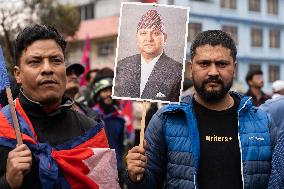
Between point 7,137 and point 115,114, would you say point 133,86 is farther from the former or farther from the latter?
point 115,114

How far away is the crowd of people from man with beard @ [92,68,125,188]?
328cm

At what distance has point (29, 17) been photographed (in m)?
15.3

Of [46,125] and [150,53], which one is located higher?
[150,53]

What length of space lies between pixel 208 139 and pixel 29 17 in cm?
1255

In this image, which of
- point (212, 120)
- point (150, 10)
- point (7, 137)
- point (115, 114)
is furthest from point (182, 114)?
point (115, 114)

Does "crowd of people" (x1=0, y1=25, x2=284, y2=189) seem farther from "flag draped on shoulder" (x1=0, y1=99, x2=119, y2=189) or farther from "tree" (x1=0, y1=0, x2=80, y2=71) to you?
"tree" (x1=0, y1=0, x2=80, y2=71)

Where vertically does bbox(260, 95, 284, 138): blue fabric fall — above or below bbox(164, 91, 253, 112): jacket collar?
below

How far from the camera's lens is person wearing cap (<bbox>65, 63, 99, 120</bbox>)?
19.8 ft

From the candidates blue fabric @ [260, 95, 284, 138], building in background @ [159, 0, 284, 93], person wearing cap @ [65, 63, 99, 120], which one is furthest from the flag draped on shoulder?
building in background @ [159, 0, 284, 93]

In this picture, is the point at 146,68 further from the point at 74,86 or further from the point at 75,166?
the point at 74,86

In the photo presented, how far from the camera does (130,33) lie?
146 inches

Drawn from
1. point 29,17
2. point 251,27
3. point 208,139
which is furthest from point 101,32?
point 208,139

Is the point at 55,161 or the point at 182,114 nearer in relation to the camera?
the point at 55,161

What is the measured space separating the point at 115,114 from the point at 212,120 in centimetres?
364
